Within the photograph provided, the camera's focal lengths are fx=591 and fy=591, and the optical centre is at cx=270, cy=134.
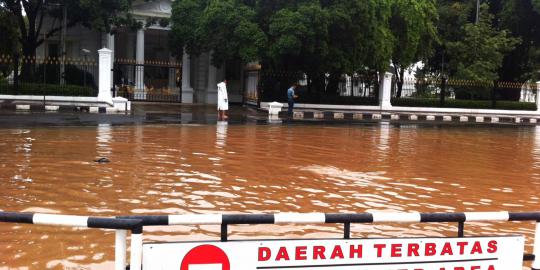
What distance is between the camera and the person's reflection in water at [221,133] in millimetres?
14491

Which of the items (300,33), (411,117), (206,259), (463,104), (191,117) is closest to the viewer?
(206,259)

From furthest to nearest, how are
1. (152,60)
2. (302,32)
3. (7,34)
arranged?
(152,60)
(7,34)
(302,32)

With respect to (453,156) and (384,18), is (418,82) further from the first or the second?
(453,156)

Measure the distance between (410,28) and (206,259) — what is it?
27684mm

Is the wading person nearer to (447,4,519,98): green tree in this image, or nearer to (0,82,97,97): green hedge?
(0,82,97,97): green hedge

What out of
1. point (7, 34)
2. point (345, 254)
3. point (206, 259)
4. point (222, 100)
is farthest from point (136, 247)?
point (7, 34)

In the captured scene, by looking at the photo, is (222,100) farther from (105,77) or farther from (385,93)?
(385,93)

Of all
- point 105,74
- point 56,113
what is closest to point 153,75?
point 105,74

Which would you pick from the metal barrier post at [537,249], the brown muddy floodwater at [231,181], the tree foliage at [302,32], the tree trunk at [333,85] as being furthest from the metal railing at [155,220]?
the tree trunk at [333,85]

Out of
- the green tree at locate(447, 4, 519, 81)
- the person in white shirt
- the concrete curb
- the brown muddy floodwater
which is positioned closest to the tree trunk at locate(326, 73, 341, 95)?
the concrete curb

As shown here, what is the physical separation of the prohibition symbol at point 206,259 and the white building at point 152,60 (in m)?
28.0

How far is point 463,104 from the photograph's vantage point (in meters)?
33.5

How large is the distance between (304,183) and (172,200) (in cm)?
250

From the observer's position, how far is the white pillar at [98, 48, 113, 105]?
974 inches
